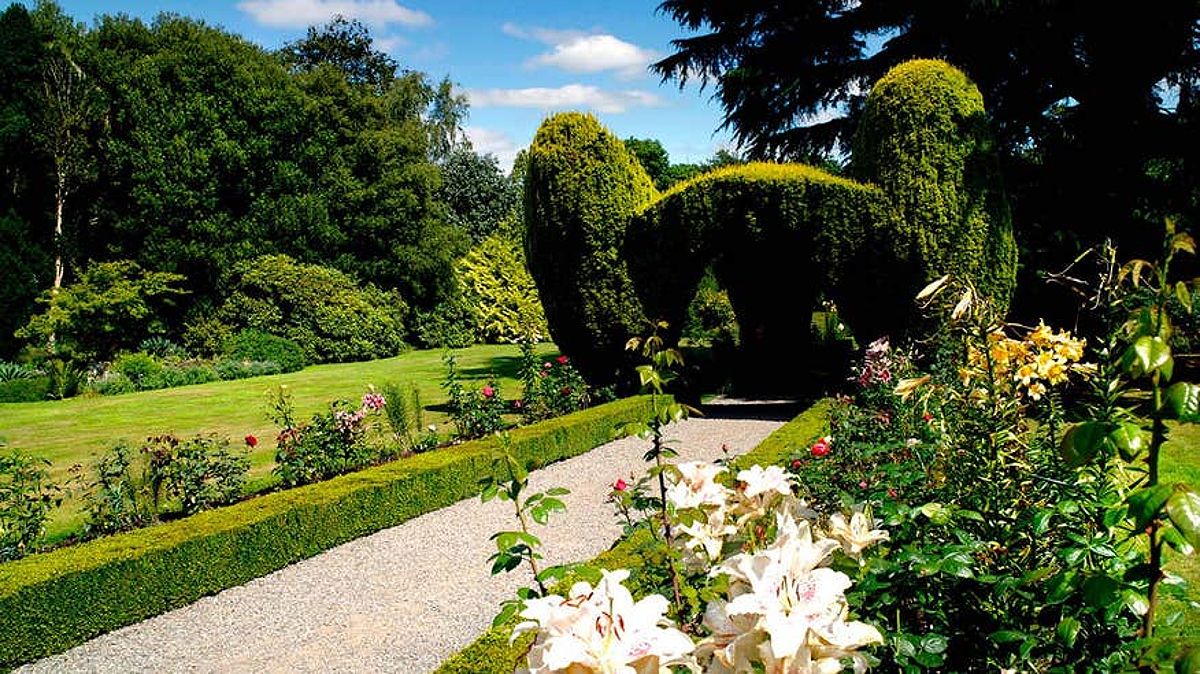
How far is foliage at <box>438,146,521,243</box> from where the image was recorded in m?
30.3

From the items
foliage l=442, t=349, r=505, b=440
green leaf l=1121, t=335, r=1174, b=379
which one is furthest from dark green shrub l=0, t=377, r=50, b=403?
green leaf l=1121, t=335, r=1174, b=379

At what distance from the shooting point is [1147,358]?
1.02 m

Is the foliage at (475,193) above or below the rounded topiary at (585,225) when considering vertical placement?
above

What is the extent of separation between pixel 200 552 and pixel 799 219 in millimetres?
7451

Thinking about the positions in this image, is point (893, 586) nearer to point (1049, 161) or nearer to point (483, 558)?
point (483, 558)

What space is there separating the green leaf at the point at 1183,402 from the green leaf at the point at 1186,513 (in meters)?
0.11

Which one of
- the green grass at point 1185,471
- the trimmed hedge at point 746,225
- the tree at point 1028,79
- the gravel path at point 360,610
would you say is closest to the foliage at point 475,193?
the tree at point 1028,79

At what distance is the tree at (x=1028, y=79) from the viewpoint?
10.5m

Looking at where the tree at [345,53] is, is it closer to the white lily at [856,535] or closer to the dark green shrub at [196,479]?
the dark green shrub at [196,479]

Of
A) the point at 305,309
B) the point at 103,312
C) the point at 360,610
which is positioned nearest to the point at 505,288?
the point at 305,309

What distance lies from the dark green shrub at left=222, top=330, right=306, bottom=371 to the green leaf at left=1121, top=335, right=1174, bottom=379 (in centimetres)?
1965

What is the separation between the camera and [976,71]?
12516 mm

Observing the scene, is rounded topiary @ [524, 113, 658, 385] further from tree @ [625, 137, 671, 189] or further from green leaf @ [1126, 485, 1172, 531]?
tree @ [625, 137, 671, 189]

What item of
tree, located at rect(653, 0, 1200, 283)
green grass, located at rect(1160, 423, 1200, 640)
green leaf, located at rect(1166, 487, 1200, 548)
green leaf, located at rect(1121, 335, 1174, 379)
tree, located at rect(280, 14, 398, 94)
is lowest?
green grass, located at rect(1160, 423, 1200, 640)
